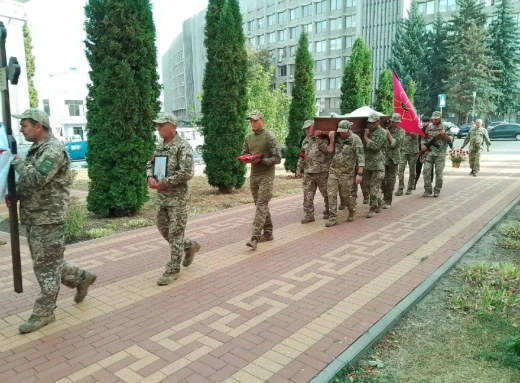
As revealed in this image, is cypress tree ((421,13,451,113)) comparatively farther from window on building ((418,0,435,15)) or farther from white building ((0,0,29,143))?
white building ((0,0,29,143))

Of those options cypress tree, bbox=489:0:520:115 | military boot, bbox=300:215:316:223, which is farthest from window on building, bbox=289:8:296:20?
military boot, bbox=300:215:316:223

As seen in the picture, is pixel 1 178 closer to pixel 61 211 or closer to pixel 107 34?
pixel 61 211

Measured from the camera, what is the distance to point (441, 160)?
10.1 metres

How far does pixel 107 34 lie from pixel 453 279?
24.5 feet

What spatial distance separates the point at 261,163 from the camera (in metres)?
6.23

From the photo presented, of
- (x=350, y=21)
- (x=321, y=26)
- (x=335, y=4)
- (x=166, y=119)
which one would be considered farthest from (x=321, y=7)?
(x=166, y=119)

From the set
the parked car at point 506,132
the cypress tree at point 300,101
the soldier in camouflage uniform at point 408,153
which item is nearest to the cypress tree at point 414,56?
the parked car at point 506,132

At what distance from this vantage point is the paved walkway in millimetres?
3295

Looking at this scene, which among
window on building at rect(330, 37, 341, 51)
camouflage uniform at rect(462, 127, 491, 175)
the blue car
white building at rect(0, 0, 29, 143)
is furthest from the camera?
window on building at rect(330, 37, 341, 51)

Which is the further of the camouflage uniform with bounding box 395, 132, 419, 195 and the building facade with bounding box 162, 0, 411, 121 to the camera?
the building facade with bounding box 162, 0, 411, 121

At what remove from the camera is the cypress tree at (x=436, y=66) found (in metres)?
47.8

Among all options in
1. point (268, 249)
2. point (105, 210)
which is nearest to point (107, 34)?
point (105, 210)

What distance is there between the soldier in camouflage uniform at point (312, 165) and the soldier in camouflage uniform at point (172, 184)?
338 cm

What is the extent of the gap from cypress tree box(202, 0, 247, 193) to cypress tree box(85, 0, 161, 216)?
294 centimetres
